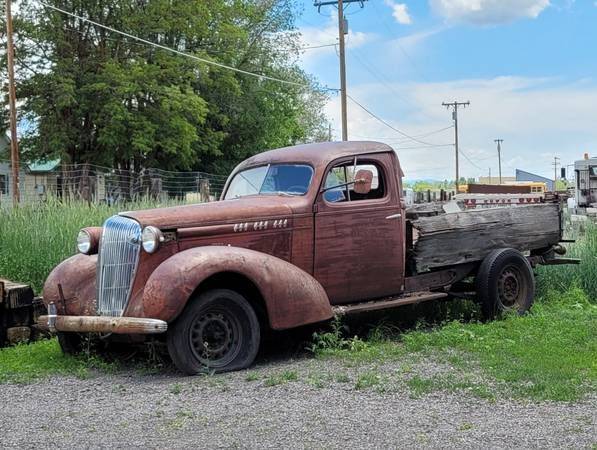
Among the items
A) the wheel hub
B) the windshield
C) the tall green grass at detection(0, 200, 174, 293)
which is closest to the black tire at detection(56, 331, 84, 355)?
the wheel hub

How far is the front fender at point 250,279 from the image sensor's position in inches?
244

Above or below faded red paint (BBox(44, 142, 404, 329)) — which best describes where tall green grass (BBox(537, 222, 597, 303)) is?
below

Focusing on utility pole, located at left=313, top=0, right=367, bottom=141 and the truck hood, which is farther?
utility pole, located at left=313, top=0, right=367, bottom=141

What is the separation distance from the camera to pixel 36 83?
31.0 metres

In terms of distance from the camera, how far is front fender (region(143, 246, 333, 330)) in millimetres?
6195

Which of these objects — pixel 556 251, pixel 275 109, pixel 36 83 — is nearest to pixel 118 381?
pixel 556 251

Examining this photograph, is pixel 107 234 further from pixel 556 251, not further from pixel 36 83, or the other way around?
pixel 36 83

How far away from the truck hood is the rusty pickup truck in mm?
12

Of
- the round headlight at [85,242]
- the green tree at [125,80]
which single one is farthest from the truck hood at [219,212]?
the green tree at [125,80]

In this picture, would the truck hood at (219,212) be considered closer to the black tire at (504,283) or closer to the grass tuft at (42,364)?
the grass tuft at (42,364)

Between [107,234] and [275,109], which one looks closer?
[107,234]

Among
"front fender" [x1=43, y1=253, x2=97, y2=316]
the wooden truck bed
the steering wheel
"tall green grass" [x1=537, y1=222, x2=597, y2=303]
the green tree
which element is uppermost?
the green tree

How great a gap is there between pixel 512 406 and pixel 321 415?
1.33m

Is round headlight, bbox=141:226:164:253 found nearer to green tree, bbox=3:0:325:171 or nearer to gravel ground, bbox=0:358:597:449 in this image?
gravel ground, bbox=0:358:597:449
